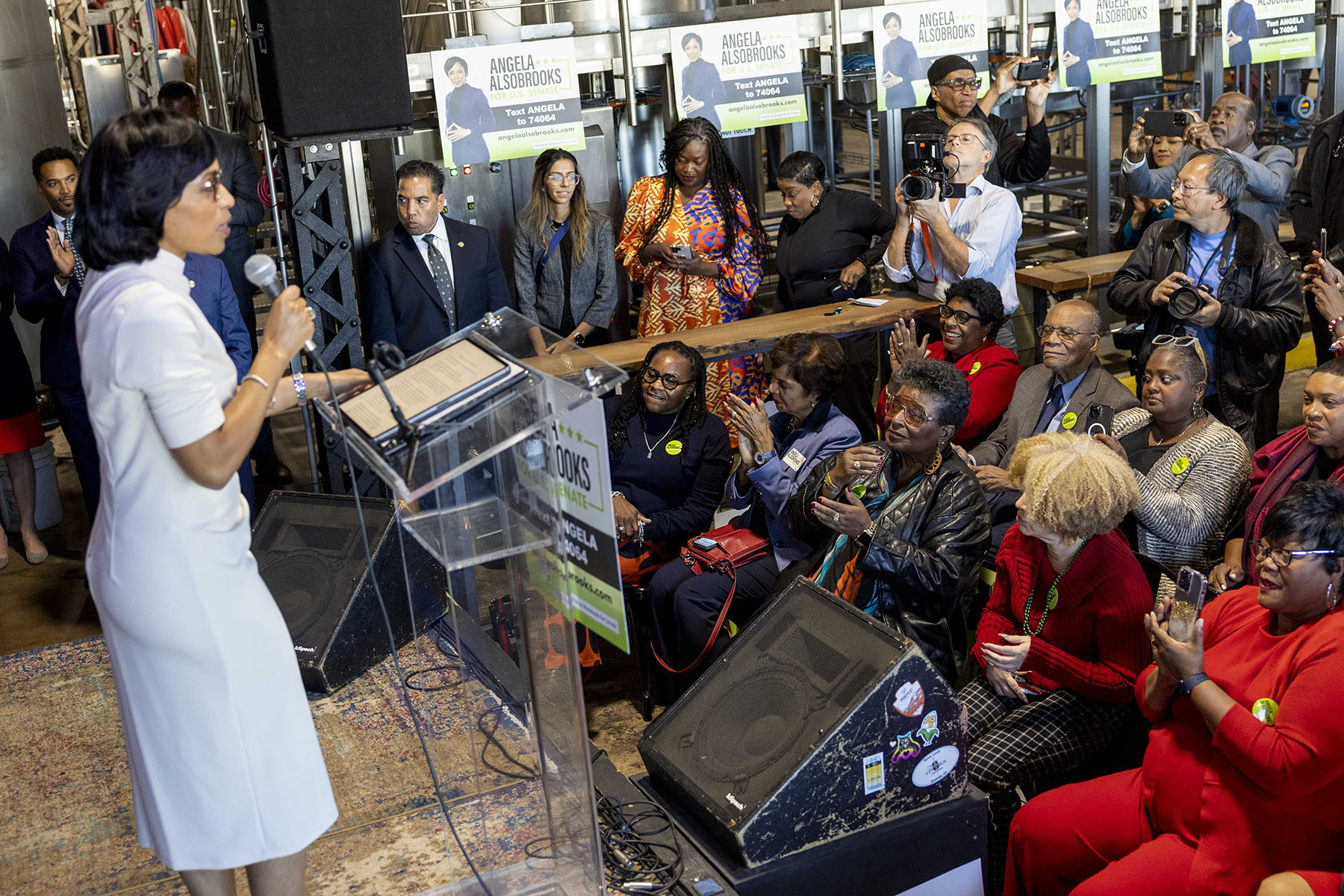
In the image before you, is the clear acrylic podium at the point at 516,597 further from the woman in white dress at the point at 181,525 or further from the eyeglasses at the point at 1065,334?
the eyeglasses at the point at 1065,334

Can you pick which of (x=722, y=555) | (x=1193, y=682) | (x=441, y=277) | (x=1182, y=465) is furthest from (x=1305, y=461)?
(x=441, y=277)

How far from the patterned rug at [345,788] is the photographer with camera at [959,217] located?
2457 mm

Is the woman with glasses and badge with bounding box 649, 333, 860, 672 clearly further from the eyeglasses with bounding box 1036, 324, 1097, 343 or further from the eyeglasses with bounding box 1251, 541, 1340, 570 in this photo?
the eyeglasses with bounding box 1251, 541, 1340, 570

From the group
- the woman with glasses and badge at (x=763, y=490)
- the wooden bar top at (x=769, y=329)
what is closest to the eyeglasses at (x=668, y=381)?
the woman with glasses and badge at (x=763, y=490)

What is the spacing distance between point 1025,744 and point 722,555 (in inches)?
45.4

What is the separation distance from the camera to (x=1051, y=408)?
4102 mm

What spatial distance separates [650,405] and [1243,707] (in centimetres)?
214

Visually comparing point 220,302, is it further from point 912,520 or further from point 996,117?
point 996,117

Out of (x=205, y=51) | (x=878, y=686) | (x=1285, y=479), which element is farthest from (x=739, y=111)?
(x=205, y=51)

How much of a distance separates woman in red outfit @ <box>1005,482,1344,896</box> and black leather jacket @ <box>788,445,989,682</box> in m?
0.63

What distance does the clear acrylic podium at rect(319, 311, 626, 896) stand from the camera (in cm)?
211

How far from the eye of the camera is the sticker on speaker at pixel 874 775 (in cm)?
278

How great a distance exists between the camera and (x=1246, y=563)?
3.29 metres

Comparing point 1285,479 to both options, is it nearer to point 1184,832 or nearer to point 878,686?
point 1184,832
